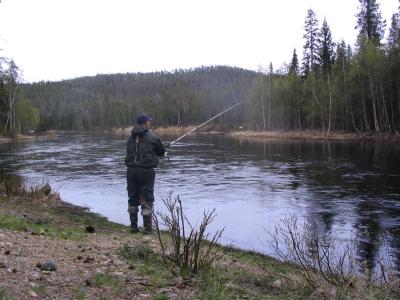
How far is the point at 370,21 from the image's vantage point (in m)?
57.3

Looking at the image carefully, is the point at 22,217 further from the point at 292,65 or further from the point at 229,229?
the point at 292,65

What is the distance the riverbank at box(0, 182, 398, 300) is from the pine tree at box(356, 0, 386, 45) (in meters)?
54.8

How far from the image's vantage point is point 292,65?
78.0m

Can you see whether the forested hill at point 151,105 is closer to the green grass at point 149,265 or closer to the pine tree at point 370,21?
the pine tree at point 370,21

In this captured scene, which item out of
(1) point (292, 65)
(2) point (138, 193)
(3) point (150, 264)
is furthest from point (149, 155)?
(1) point (292, 65)

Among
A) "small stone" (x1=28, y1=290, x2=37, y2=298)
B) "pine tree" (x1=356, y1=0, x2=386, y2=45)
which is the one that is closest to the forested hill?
"pine tree" (x1=356, y1=0, x2=386, y2=45)

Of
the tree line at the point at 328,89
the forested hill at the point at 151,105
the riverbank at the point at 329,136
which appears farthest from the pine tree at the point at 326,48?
the forested hill at the point at 151,105

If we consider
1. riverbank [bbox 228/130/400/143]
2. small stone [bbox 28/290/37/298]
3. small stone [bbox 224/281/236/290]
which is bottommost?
small stone [bbox 224/281/236/290]

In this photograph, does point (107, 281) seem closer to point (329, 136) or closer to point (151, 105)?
point (329, 136)

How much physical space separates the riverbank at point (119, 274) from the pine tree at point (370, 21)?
54774mm

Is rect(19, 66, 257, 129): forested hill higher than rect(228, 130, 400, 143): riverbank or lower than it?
higher

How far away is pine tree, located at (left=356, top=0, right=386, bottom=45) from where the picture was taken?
57062mm

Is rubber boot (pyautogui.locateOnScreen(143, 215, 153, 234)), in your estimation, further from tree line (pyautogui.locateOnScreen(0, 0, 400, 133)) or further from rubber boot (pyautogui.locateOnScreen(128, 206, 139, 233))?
tree line (pyautogui.locateOnScreen(0, 0, 400, 133))

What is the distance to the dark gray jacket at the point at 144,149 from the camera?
9773 mm
